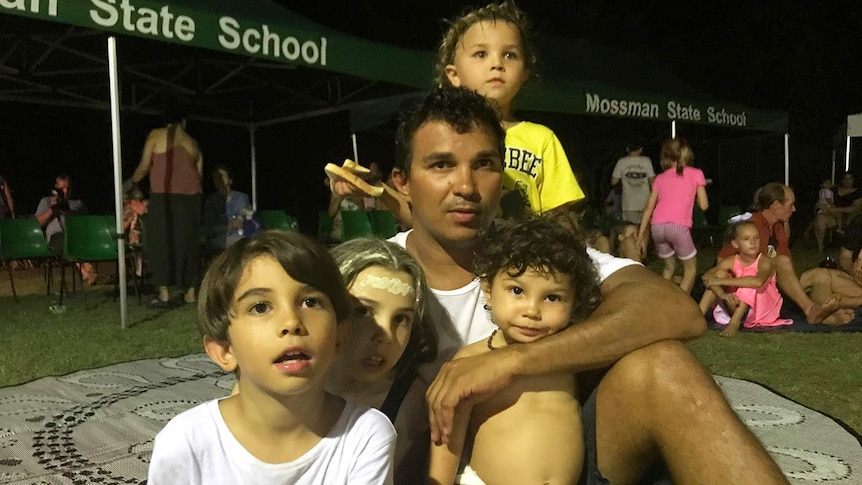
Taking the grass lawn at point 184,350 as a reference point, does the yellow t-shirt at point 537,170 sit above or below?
above

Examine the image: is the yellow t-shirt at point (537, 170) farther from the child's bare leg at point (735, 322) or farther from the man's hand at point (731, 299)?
the man's hand at point (731, 299)

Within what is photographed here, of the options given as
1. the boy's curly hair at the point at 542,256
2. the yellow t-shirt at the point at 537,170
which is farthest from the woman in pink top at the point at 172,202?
the boy's curly hair at the point at 542,256

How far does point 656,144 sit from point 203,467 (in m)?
14.6

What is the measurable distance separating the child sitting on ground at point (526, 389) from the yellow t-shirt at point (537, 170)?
809mm

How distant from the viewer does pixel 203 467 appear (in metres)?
1.39

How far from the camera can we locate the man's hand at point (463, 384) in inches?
60.8

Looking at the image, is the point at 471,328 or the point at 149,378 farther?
the point at 149,378

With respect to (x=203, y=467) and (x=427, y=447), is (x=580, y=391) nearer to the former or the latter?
(x=427, y=447)

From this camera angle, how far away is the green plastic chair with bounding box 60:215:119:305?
629 cm

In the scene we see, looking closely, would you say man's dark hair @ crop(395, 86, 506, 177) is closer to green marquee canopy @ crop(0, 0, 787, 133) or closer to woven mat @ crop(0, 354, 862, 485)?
green marquee canopy @ crop(0, 0, 787, 133)

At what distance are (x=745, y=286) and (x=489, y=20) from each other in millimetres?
3701

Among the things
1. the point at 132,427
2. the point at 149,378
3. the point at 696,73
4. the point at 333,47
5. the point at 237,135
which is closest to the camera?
the point at 132,427

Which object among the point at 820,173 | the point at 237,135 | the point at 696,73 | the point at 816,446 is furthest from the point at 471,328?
the point at 696,73

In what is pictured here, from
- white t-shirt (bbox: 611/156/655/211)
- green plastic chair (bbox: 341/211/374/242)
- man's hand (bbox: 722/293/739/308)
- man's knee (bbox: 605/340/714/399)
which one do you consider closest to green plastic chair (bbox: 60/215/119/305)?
green plastic chair (bbox: 341/211/374/242)
